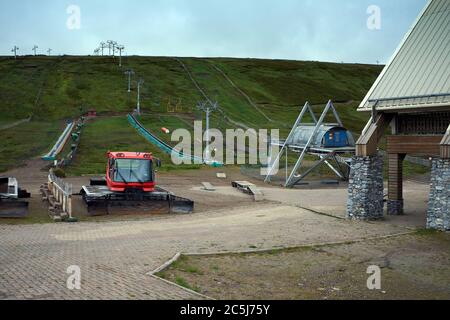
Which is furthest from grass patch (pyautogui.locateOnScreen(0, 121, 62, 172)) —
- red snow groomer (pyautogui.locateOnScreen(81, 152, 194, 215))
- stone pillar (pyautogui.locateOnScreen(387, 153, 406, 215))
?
stone pillar (pyautogui.locateOnScreen(387, 153, 406, 215))

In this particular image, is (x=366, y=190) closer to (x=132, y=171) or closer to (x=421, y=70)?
(x=421, y=70)

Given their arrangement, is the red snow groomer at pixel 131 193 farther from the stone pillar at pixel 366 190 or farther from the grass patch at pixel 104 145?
the grass patch at pixel 104 145

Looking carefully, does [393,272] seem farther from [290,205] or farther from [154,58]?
[154,58]

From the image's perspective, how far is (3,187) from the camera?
95.9ft

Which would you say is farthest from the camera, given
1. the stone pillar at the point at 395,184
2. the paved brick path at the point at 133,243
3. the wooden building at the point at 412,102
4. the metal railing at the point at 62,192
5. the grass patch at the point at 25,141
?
the grass patch at the point at 25,141

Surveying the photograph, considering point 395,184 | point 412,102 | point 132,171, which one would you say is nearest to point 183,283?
point 412,102

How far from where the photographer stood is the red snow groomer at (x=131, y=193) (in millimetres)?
28188

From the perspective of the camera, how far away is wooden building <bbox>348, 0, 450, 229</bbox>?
80.5 feet

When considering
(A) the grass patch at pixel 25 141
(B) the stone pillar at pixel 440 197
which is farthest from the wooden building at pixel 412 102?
(A) the grass patch at pixel 25 141

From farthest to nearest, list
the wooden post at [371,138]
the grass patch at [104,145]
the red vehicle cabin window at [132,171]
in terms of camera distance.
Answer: the grass patch at [104,145]
the red vehicle cabin window at [132,171]
the wooden post at [371,138]

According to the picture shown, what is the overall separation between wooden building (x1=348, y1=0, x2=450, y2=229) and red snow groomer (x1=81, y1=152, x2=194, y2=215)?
9160mm

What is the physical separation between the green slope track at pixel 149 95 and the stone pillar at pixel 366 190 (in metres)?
26.0

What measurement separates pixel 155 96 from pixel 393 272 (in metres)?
88.6

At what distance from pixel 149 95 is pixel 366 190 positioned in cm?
8010
